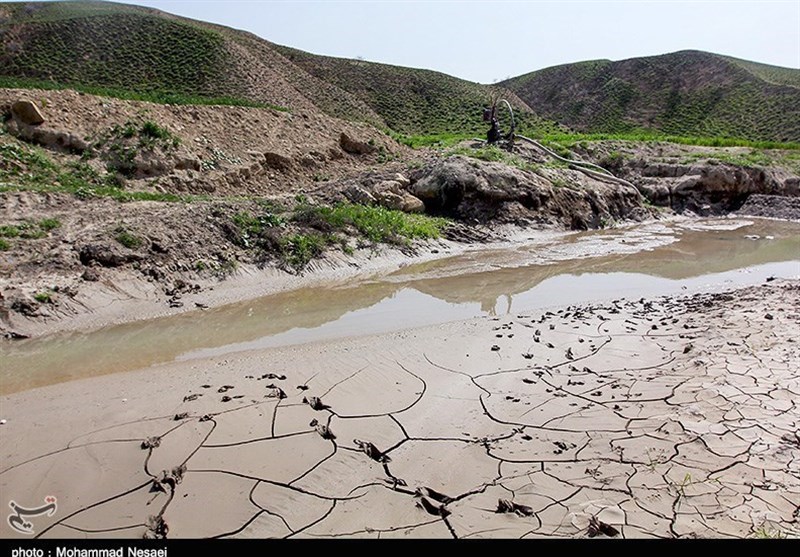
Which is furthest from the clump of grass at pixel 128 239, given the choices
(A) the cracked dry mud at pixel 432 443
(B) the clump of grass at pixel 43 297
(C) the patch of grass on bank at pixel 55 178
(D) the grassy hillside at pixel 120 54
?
(D) the grassy hillside at pixel 120 54

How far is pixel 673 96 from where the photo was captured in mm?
49625

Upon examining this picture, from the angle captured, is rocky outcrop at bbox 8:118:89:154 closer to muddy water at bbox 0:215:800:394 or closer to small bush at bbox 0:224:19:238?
small bush at bbox 0:224:19:238

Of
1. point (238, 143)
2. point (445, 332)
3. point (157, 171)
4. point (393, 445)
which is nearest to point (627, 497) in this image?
point (393, 445)

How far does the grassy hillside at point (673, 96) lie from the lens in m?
40.8

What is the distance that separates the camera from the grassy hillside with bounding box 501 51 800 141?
134 feet

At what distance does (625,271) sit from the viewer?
11641mm

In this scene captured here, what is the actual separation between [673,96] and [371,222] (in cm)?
4835

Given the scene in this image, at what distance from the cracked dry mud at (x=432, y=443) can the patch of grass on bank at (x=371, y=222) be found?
203 inches

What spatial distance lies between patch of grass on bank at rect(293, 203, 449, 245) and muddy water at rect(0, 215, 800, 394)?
1.04m

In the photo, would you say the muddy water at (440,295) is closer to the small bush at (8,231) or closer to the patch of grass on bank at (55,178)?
the small bush at (8,231)

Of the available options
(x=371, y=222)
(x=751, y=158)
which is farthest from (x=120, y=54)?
(x=751, y=158)

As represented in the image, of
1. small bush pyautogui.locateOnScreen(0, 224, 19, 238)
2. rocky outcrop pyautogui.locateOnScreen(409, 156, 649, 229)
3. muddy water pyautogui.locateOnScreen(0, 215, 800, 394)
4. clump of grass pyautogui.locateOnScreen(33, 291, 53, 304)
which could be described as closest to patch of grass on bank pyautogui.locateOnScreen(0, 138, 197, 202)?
small bush pyautogui.locateOnScreen(0, 224, 19, 238)

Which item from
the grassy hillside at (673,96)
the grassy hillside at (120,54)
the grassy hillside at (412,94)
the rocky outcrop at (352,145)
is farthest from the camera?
the grassy hillside at (673,96)

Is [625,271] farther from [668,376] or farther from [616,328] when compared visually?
[668,376]
